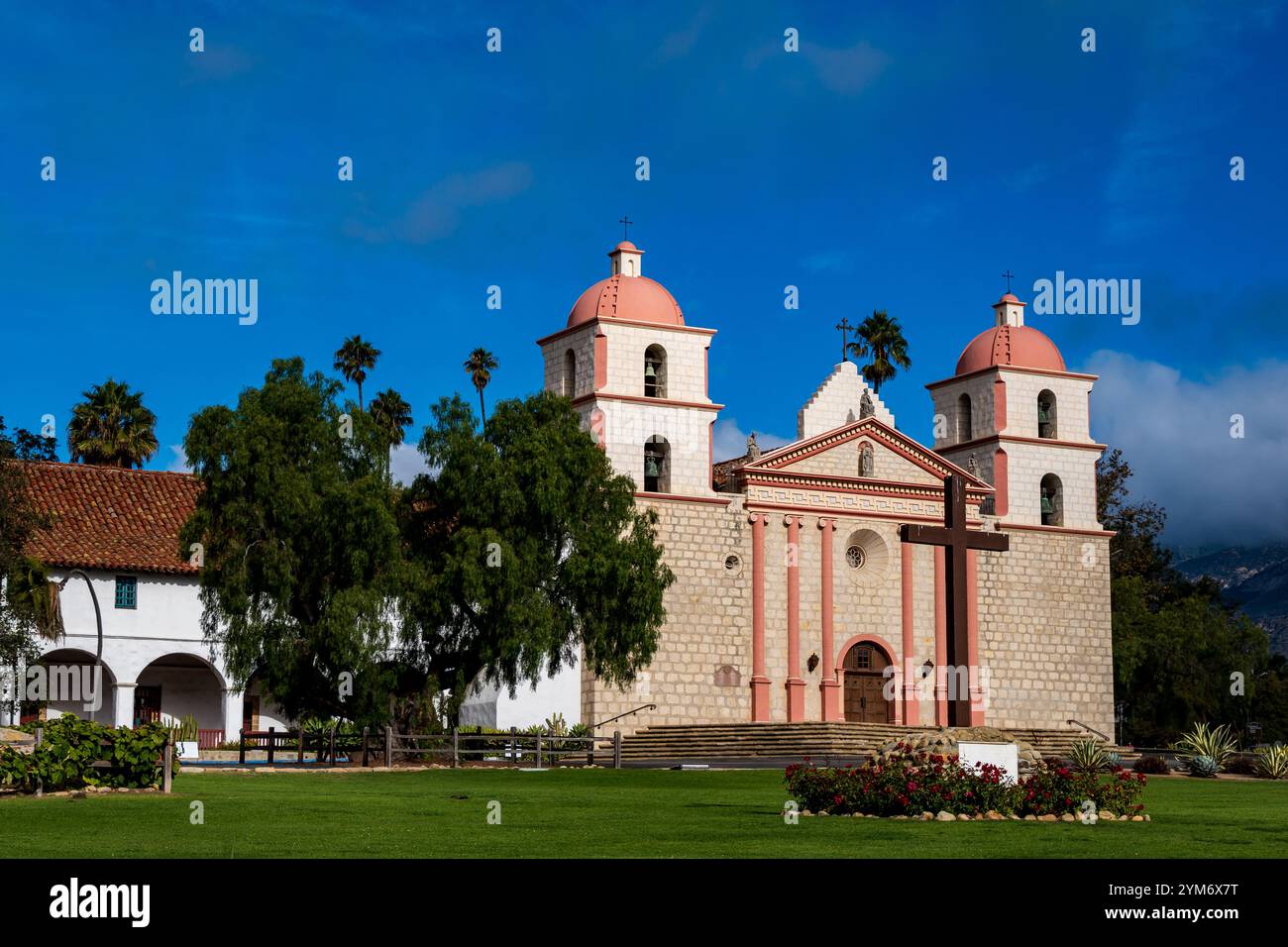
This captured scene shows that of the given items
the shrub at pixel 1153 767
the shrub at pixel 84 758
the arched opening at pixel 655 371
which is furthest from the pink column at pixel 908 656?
the shrub at pixel 84 758

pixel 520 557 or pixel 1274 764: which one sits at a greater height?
pixel 520 557

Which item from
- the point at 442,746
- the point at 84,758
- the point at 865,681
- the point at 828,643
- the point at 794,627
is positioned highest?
the point at 794,627

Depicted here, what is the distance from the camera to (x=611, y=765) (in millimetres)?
41062

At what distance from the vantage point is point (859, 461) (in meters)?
51.8

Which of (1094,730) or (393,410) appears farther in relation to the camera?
(393,410)

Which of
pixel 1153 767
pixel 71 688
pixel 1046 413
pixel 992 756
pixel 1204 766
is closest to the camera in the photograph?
pixel 992 756

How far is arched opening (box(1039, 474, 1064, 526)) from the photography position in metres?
55.3

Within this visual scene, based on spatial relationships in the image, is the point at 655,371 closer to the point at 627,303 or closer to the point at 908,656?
the point at 627,303

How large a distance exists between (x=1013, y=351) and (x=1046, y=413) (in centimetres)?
244

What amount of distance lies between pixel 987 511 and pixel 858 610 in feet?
19.7

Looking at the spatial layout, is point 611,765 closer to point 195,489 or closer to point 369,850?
point 195,489

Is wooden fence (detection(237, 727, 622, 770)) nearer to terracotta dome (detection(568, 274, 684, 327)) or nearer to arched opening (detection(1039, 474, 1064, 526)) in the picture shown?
terracotta dome (detection(568, 274, 684, 327))

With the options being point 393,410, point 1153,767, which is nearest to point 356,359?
point 393,410
